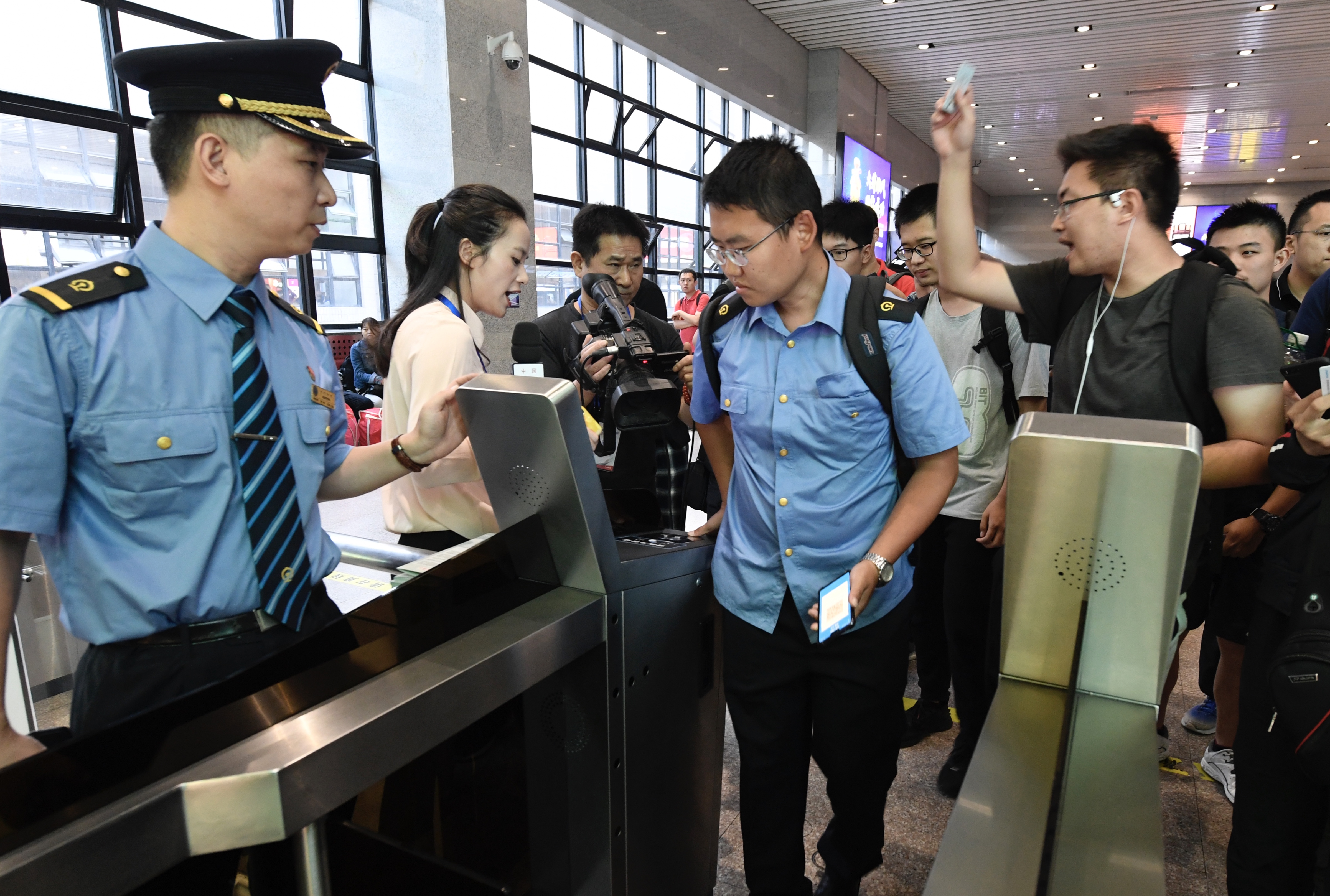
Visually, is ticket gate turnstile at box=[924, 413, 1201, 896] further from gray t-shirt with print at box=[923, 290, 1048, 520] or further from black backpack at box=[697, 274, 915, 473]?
gray t-shirt with print at box=[923, 290, 1048, 520]

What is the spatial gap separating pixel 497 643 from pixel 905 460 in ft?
2.93

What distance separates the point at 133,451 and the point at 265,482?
6.4 inches

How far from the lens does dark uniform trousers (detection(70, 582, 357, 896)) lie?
0.87 meters

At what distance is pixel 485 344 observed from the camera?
20.6 feet

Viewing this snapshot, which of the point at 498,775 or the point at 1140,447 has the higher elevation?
the point at 1140,447

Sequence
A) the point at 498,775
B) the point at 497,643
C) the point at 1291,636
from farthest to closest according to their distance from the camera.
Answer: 1. the point at 498,775
2. the point at 1291,636
3. the point at 497,643

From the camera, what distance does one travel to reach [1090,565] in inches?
39.1

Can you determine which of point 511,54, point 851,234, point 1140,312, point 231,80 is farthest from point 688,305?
point 231,80

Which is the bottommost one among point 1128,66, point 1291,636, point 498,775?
point 498,775

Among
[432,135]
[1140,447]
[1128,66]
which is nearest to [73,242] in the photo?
[432,135]

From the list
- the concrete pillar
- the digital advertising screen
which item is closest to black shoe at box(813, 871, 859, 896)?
the concrete pillar

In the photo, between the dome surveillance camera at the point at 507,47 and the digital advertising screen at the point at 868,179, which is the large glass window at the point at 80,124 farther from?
the digital advertising screen at the point at 868,179

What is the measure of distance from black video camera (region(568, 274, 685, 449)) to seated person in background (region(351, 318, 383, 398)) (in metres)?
4.04

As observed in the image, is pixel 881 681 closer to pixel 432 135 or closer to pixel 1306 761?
pixel 1306 761
